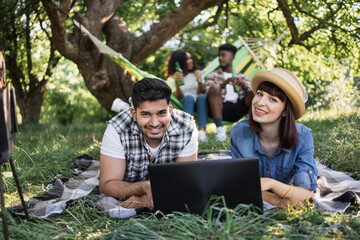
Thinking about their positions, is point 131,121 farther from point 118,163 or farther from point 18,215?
point 18,215

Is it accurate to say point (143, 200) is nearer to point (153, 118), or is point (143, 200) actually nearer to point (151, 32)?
point (153, 118)

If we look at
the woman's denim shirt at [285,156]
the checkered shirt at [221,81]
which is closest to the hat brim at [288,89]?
the woman's denim shirt at [285,156]

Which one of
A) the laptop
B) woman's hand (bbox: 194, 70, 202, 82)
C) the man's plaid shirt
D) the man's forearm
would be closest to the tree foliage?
woman's hand (bbox: 194, 70, 202, 82)

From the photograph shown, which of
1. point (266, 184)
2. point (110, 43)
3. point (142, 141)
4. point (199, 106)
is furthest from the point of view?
point (110, 43)

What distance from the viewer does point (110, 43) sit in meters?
5.07

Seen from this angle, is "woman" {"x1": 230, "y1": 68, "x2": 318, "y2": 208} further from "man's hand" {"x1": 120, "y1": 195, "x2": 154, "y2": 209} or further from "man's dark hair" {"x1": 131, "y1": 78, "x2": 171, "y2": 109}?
"man's hand" {"x1": 120, "y1": 195, "x2": 154, "y2": 209}

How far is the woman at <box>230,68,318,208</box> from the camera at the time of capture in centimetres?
212

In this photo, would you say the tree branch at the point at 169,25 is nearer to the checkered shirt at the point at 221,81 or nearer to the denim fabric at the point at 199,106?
the checkered shirt at the point at 221,81

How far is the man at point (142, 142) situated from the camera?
2.25 meters

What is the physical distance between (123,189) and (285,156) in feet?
3.48

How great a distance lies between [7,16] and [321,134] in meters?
4.60

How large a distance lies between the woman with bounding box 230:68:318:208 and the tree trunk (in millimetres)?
2677

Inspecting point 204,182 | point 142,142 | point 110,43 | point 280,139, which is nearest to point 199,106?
→ point 110,43

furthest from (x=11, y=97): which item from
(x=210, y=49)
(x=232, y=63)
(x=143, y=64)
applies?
(x=210, y=49)
